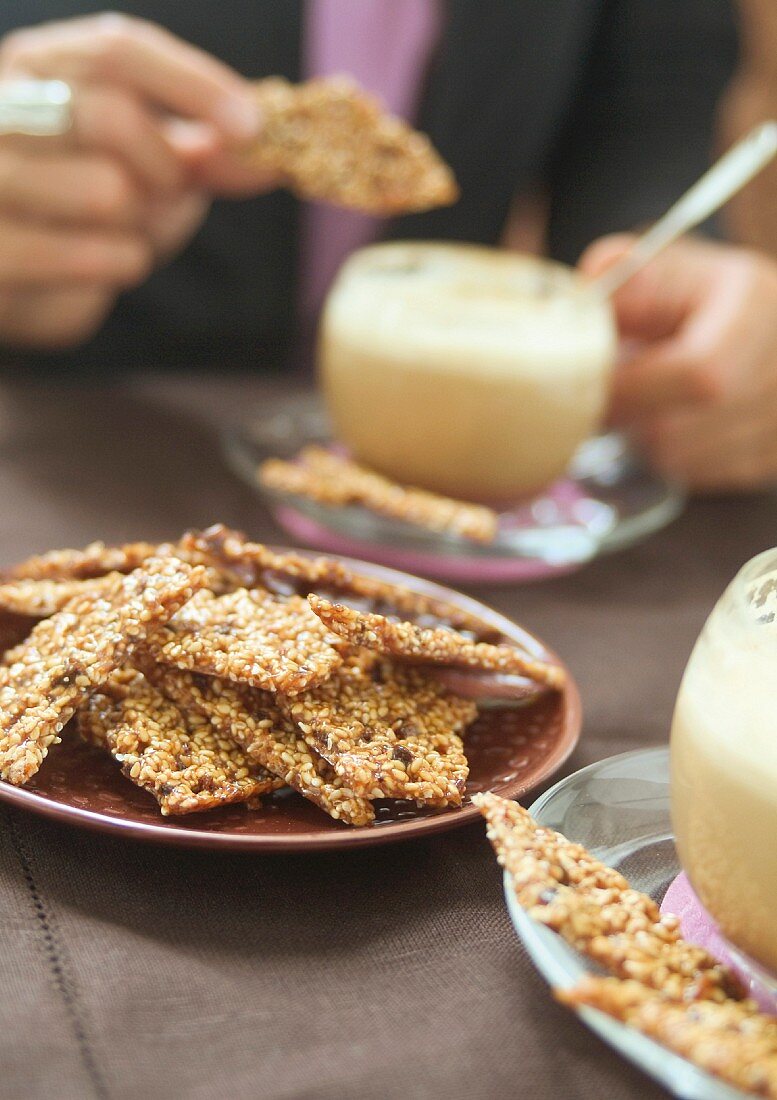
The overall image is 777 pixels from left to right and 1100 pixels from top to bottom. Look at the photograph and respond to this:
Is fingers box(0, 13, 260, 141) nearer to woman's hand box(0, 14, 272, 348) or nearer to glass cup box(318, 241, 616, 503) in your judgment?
woman's hand box(0, 14, 272, 348)

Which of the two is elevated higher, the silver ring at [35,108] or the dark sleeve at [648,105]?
the dark sleeve at [648,105]

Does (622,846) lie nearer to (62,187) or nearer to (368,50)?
(62,187)

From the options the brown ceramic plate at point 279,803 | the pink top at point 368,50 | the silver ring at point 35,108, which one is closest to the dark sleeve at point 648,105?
the pink top at point 368,50

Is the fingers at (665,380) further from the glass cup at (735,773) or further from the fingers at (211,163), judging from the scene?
the glass cup at (735,773)

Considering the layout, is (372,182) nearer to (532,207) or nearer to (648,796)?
(648,796)

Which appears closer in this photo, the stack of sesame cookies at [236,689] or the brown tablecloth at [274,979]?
the brown tablecloth at [274,979]

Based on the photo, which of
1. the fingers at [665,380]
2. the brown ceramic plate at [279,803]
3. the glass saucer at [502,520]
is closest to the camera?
the brown ceramic plate at [279,803]

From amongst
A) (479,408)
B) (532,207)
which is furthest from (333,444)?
(532,207)

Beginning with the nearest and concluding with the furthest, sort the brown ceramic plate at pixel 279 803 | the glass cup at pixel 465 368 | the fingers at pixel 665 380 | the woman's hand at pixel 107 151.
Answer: the brown ceramic plate at pixel 279 803 → the glass cup at pixel 465 368 → the woman's hand at pixel 107 151 → the fingers at pixel 665 380
